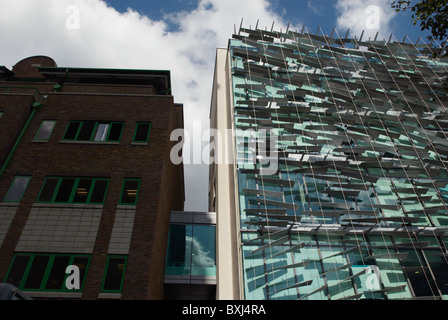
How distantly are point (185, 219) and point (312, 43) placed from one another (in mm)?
18642

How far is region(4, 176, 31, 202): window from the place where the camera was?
14.5 meters

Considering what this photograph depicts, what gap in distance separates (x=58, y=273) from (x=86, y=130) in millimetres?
7992

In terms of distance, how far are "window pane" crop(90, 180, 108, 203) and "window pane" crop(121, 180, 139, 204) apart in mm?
978

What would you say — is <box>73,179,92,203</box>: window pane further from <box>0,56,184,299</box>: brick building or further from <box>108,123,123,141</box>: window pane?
<box>108,123,123,141</box>: window pane

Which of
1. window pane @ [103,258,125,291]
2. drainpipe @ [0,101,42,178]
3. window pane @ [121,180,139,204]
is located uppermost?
drainpipe @ [0,101,42,178]

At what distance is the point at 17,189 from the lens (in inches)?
583

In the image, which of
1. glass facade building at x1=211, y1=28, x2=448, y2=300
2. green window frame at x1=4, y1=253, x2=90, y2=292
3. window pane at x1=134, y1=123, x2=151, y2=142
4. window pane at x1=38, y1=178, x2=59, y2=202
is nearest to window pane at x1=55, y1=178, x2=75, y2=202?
window pane at x1=38, y1=178, x2=59, y2=202

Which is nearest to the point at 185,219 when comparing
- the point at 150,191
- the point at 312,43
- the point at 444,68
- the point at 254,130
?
the point at 150,191

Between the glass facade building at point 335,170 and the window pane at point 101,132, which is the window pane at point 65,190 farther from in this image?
the glass facade building at point 335,170

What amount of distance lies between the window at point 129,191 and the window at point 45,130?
578cm

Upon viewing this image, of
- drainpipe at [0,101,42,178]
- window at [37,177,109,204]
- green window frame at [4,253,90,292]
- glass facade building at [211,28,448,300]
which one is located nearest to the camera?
green window frame at [4,253,90,292]

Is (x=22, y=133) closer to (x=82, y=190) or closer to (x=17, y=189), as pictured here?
(x=17, y=189)

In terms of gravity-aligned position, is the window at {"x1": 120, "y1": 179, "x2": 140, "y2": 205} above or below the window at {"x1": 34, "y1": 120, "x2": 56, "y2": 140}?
below

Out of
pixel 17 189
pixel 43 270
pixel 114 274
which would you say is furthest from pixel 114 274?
pixel 17 189
